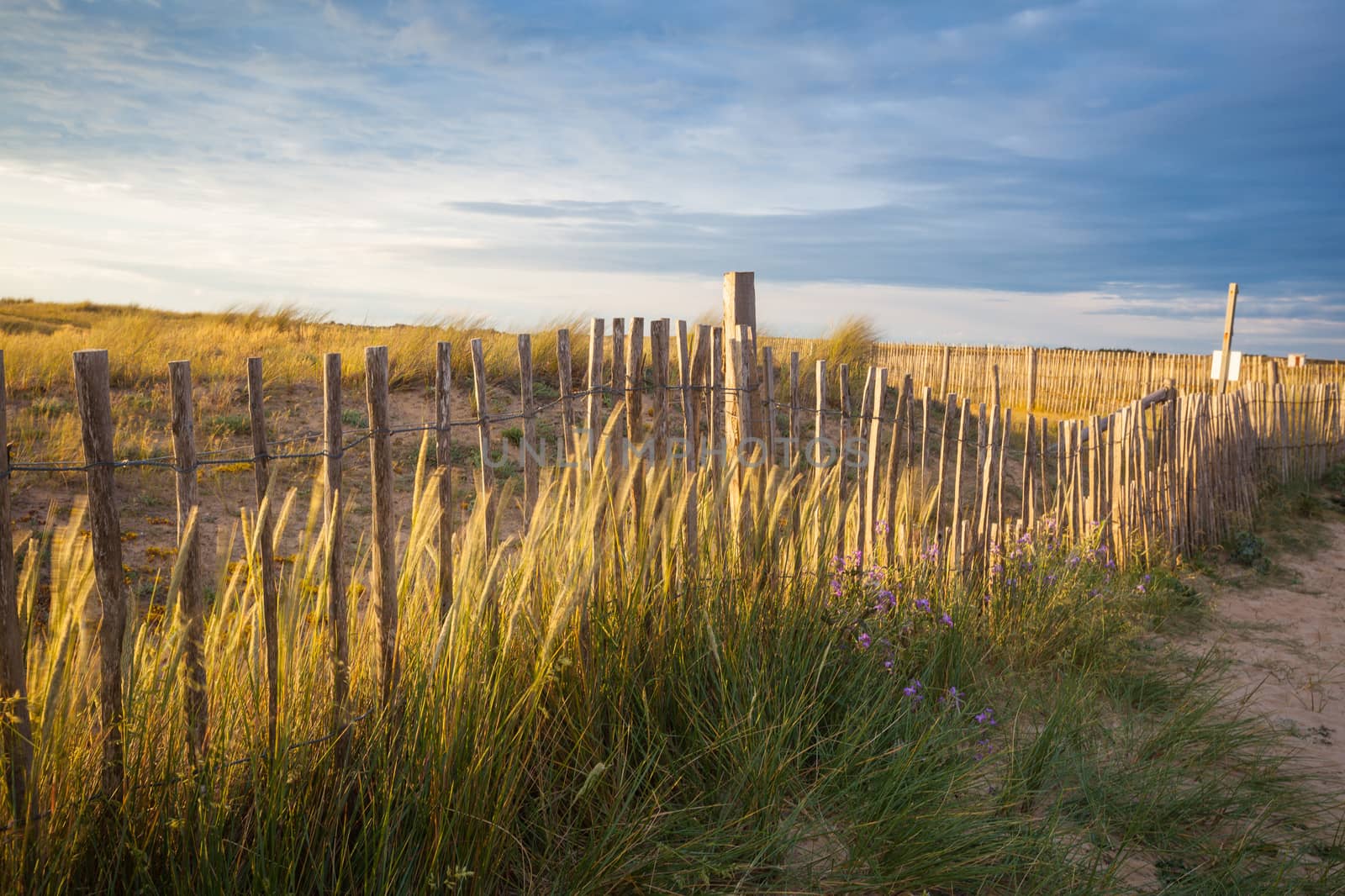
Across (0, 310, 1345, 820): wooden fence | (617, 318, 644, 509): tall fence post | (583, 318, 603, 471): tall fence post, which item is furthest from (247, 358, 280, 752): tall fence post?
(617, 318, 644, 509): tall fence post

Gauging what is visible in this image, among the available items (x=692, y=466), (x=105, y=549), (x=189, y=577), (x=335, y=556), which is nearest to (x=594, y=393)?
(x=692, y=466)

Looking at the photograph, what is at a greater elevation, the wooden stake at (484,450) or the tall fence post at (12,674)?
the wooden stake at (484,450)

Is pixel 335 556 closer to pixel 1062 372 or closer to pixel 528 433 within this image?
pixel 528 433

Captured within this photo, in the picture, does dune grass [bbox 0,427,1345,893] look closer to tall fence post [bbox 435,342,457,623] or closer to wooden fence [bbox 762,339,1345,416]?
tall fence post [bbox 435,342,457,623]

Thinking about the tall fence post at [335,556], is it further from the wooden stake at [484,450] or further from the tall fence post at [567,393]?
the tall fence post at [567,393]

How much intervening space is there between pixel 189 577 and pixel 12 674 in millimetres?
385

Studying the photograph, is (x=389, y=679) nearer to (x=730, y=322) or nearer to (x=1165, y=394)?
(x=730, y=322)

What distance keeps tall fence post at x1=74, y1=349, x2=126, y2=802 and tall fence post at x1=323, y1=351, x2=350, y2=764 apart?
0.47m

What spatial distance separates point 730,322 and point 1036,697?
246 centimetres

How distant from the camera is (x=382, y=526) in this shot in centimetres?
245

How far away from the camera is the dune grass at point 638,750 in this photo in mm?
1990

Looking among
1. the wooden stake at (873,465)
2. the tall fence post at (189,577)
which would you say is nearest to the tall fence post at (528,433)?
the tall fence post at (189,577)

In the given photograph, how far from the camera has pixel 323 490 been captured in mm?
2230

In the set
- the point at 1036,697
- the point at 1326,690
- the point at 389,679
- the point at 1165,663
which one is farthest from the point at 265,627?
the point at 1326,690
